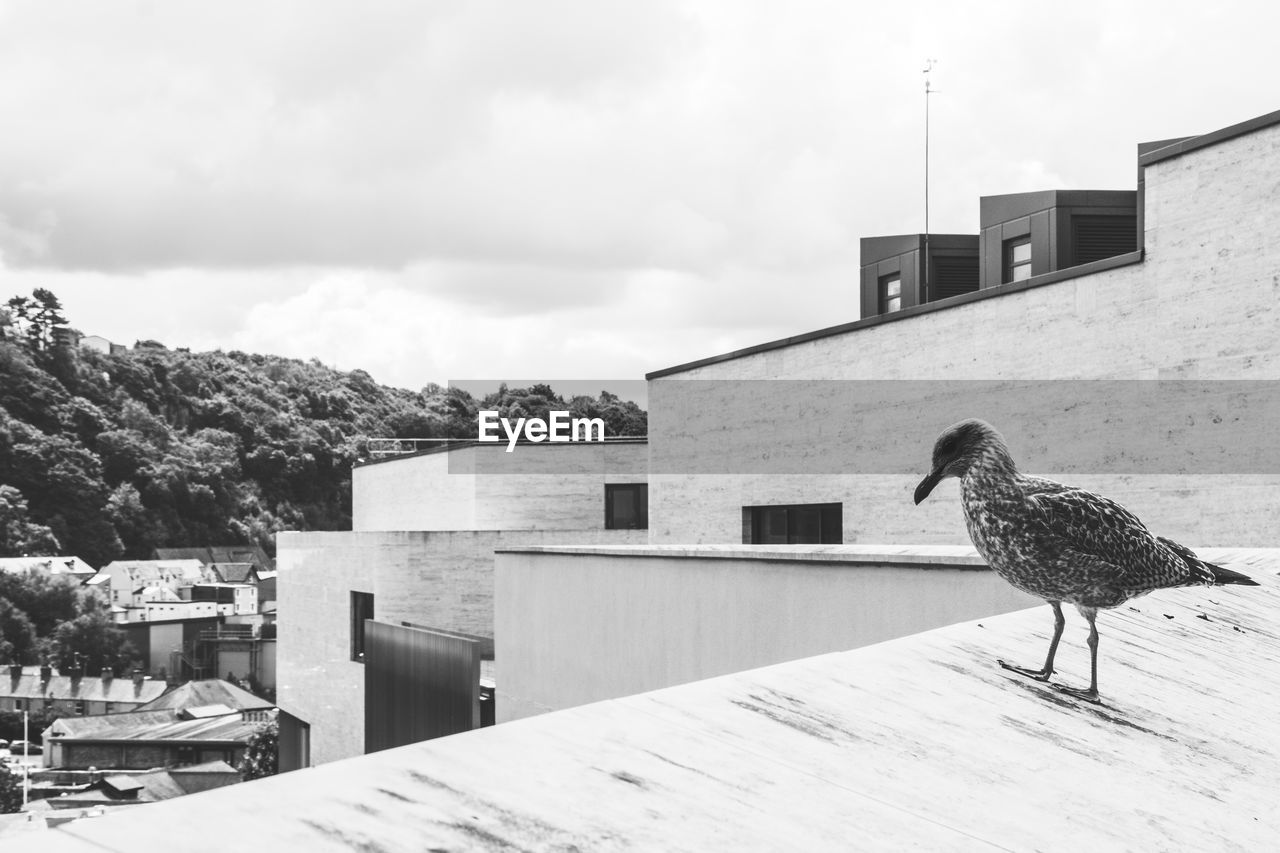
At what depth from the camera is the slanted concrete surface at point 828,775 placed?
83.3 inches

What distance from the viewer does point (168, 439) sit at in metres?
103

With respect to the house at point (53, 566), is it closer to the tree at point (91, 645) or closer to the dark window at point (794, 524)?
the tree at point (91, 645)

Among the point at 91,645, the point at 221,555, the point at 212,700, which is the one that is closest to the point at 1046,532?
the point at 212,700

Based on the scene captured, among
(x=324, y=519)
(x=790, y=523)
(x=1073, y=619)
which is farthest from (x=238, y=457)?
(x=1073, y=619)

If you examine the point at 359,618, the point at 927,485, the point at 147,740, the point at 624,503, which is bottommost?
the point at 147,740

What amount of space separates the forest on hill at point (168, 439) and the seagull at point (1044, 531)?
288ft

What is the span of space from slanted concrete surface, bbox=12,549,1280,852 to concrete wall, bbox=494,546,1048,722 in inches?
175

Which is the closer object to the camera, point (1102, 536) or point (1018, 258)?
point (1102, 536)

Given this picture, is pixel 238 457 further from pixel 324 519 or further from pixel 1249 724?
pixel 1249 724

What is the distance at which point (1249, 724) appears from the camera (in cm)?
424

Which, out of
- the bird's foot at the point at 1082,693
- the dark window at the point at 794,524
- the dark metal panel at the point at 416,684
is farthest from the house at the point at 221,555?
the bird's foot at the point at 1082,693

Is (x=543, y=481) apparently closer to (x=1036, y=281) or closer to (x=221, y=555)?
(x=1036, y=281)

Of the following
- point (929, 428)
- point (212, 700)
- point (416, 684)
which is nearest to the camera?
point (929, 428)

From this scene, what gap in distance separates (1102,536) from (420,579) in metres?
Result: 28.7
